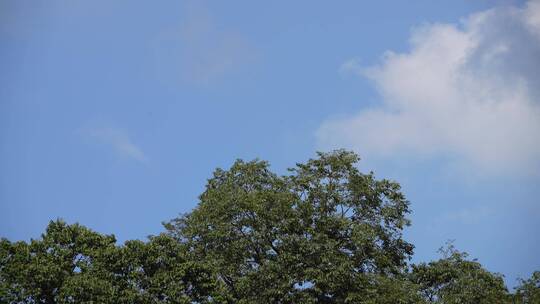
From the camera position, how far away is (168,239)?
37.2 m

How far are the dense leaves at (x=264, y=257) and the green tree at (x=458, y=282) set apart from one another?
0.07m

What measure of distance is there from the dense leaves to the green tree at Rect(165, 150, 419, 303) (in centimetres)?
7

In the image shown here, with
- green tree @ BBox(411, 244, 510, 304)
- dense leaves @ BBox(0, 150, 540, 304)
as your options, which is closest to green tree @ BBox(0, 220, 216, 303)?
dense leaves @ BBox(0, 150, 540, 304)

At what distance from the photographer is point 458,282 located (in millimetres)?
39781

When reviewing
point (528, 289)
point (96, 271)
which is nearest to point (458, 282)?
point (528, 289)

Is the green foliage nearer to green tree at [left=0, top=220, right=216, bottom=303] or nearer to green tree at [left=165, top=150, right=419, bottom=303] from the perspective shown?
green tree at [left=165, top=150, right=419, bottom=303]

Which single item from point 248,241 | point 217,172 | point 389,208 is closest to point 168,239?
point 248,241

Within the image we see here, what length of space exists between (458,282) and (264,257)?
1105cm

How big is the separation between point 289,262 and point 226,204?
5448mm

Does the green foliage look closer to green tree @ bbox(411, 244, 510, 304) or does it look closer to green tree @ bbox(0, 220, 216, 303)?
green tree @ bbox(411, 244, 510, 304)

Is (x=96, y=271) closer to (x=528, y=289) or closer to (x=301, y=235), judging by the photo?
(x=301, y=235)

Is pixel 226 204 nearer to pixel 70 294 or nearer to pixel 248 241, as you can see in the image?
pixel 248 241

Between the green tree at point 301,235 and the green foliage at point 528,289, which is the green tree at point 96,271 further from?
the green foliage at point 528,289

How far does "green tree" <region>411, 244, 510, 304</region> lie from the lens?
38.4m
